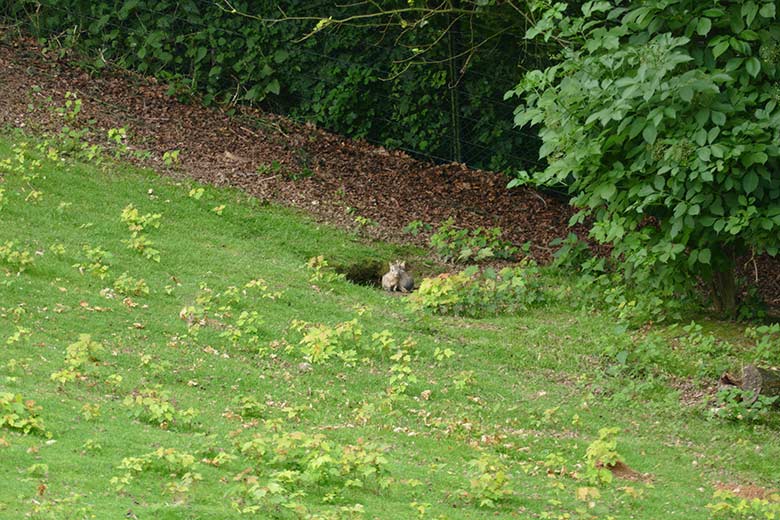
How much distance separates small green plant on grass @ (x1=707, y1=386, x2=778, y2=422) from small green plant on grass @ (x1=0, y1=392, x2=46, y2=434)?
15.9 feet

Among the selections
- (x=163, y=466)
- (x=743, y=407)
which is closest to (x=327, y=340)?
(x=743, y=407)

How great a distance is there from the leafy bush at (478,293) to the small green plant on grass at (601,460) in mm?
3390

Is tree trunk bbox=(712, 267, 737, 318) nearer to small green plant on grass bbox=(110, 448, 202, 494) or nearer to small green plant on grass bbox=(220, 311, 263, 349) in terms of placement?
small green plant on grass bbox=(220, 311, 263, 349)

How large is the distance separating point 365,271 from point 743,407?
439cm

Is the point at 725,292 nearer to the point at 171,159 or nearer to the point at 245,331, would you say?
the point at 245,331

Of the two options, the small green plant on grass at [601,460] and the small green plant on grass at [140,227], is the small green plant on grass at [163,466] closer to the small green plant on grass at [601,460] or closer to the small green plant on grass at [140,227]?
the small green plant on grass at [601,460]

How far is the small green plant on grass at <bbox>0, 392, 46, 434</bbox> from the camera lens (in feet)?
17.8

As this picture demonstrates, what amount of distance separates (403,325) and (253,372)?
215 cm

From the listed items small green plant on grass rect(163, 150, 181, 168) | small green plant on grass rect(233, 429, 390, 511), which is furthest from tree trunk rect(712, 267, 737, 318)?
small green plant on grass rect(163, 150, 181, 168)

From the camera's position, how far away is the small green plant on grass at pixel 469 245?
12102 millimetres

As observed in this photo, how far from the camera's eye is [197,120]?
14.3 meters

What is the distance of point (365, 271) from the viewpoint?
11500 millimetres

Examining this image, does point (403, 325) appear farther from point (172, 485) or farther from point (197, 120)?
point (197, 120)

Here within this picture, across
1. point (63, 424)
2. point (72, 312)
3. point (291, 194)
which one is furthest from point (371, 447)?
point (291, 194)
